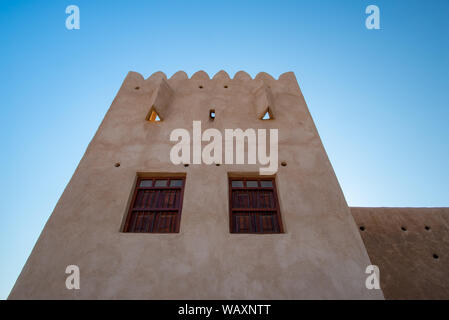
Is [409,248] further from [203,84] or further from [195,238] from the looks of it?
[203,84]

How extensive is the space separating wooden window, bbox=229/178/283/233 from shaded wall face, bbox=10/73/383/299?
0.54ft

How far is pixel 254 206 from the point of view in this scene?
445 centimetres

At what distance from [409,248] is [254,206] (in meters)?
3.98

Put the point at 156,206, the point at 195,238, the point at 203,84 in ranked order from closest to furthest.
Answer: the point at 195,238, the point at 156,206, the point at 203,84

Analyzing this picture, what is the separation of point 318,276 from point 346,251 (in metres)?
0.64

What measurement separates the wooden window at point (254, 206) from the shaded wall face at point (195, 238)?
0.17m

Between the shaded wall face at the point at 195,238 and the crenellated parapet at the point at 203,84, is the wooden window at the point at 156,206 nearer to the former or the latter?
the shaded wall face at the point at 195,238

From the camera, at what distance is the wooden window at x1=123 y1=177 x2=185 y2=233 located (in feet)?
13.6

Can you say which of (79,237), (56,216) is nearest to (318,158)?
(79,237)

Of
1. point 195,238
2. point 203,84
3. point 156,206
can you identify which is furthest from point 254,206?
point 203,84

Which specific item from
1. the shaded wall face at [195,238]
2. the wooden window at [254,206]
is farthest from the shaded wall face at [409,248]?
the wooden window at [254,206]

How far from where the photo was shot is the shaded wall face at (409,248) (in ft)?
16.9
